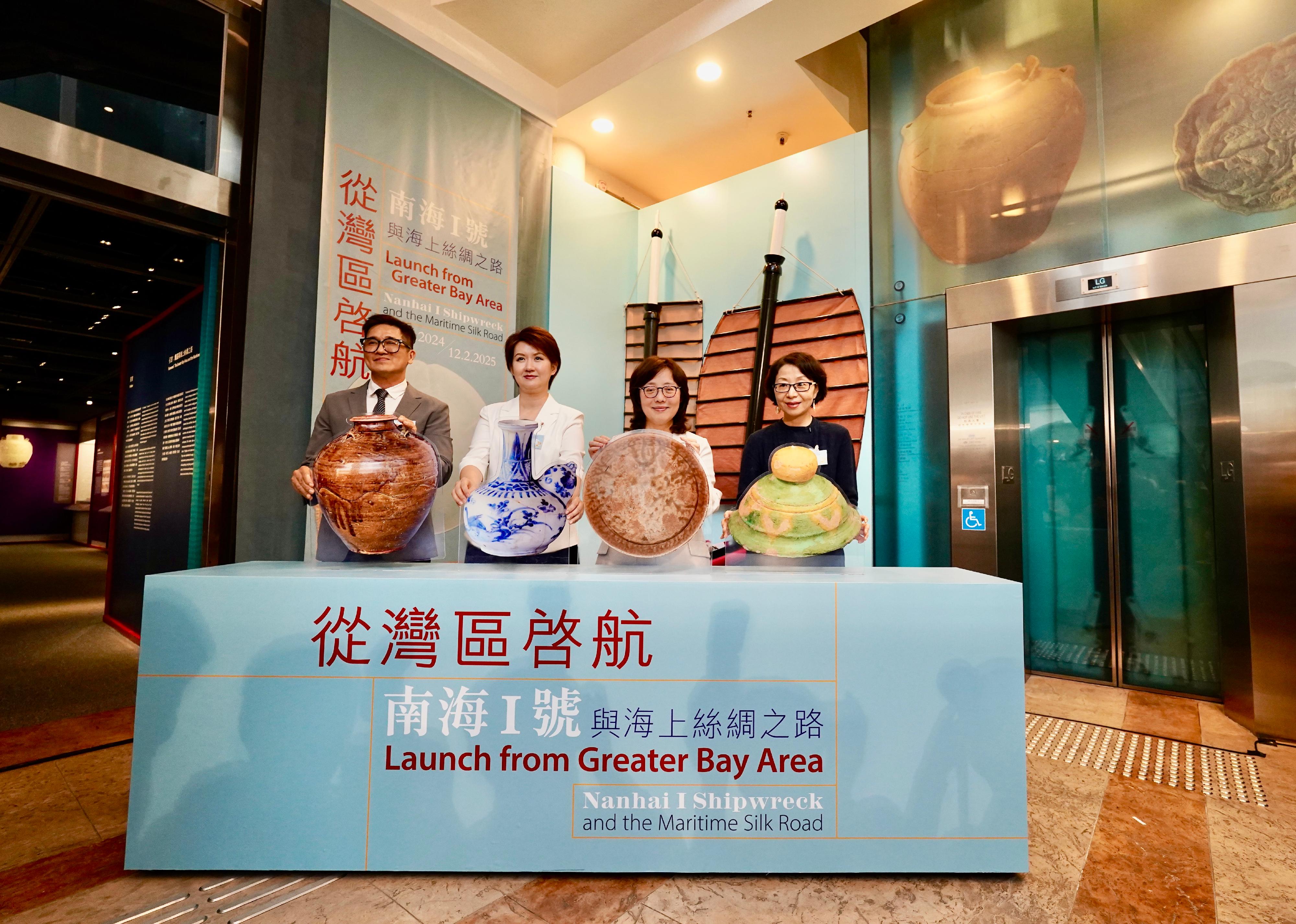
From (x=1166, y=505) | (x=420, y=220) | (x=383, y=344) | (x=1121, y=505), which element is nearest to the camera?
(x=383, y=344)

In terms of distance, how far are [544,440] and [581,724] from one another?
901 mm

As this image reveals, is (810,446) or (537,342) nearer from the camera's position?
(537,342)

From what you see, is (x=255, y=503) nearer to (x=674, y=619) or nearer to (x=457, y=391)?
(x=457, y=391)

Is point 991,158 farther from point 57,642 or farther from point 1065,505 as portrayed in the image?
point 57,642

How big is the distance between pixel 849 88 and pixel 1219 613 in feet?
13.4

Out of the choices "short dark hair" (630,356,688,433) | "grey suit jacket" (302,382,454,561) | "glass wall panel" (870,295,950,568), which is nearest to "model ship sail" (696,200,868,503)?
"glass wall panel" (870,295,950,568)

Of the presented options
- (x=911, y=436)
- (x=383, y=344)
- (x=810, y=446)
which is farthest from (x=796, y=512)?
(x=911, y=436)

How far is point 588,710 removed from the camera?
1.47 metres

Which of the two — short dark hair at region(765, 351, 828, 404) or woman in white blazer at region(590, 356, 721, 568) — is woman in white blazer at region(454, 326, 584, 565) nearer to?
woman in white blazer at region(590, 356, 721, 568)

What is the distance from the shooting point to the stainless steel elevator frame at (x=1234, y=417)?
2725 millimetres

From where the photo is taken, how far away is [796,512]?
1.56 m

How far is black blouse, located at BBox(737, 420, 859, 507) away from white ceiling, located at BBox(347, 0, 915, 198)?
2.83 m

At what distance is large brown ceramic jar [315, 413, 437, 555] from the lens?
1453mm

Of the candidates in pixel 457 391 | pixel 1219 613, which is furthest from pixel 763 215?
pixel 1219 613
